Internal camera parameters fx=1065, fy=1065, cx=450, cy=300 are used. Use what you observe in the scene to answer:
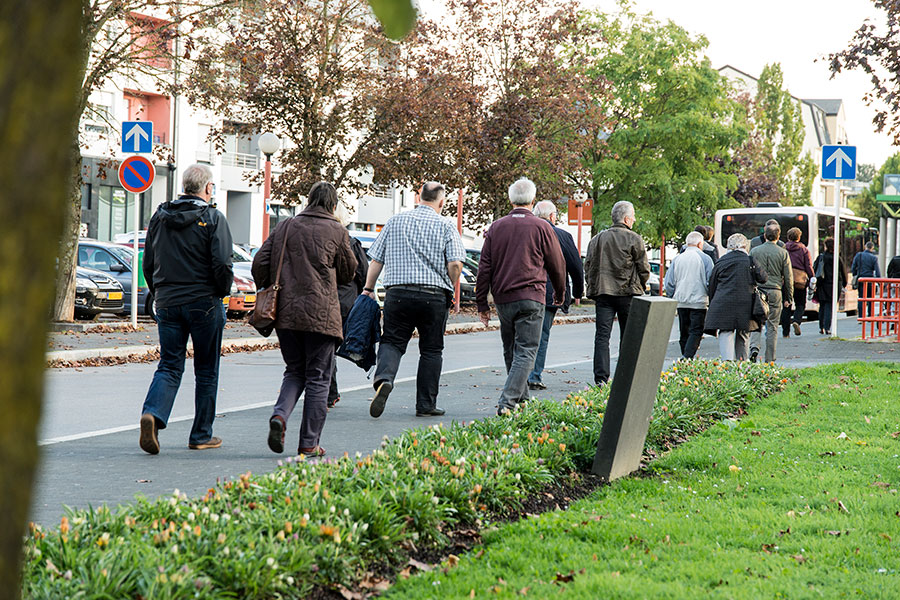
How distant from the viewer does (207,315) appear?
7.32 metres

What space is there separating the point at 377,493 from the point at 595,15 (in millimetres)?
39915

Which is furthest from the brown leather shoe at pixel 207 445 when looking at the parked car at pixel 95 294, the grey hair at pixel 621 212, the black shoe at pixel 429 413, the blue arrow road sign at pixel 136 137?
the parked car at pixel 95 294

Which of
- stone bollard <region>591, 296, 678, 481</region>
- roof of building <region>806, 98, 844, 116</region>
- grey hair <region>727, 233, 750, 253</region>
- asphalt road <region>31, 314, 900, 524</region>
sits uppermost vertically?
roof of building <region>806, 98, 844, 116</region>

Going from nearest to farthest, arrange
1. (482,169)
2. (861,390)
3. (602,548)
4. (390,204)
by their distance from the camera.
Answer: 1. (602,548)
2. (861,390)
3. (482,169)
4. (390,204)

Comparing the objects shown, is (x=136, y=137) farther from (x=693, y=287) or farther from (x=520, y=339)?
(x=520, y=339)

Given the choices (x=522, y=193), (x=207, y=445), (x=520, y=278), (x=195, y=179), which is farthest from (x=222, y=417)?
(x=522, y=193)

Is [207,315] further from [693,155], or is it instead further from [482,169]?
[693,155]

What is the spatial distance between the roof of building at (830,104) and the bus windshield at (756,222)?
88.1 metres

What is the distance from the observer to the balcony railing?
46.4m

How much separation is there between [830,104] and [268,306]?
118516mm

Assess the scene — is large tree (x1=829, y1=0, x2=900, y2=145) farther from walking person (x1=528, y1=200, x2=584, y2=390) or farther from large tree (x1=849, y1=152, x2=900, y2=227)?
large tree (x1=849, y1=152, x2=900, y2=227)

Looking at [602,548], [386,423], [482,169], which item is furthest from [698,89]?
[602,548]

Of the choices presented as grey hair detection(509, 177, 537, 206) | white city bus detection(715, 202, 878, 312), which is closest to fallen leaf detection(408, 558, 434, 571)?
grey hair detection(509, 177, 537, 206)

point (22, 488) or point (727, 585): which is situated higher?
point (22, 488)
